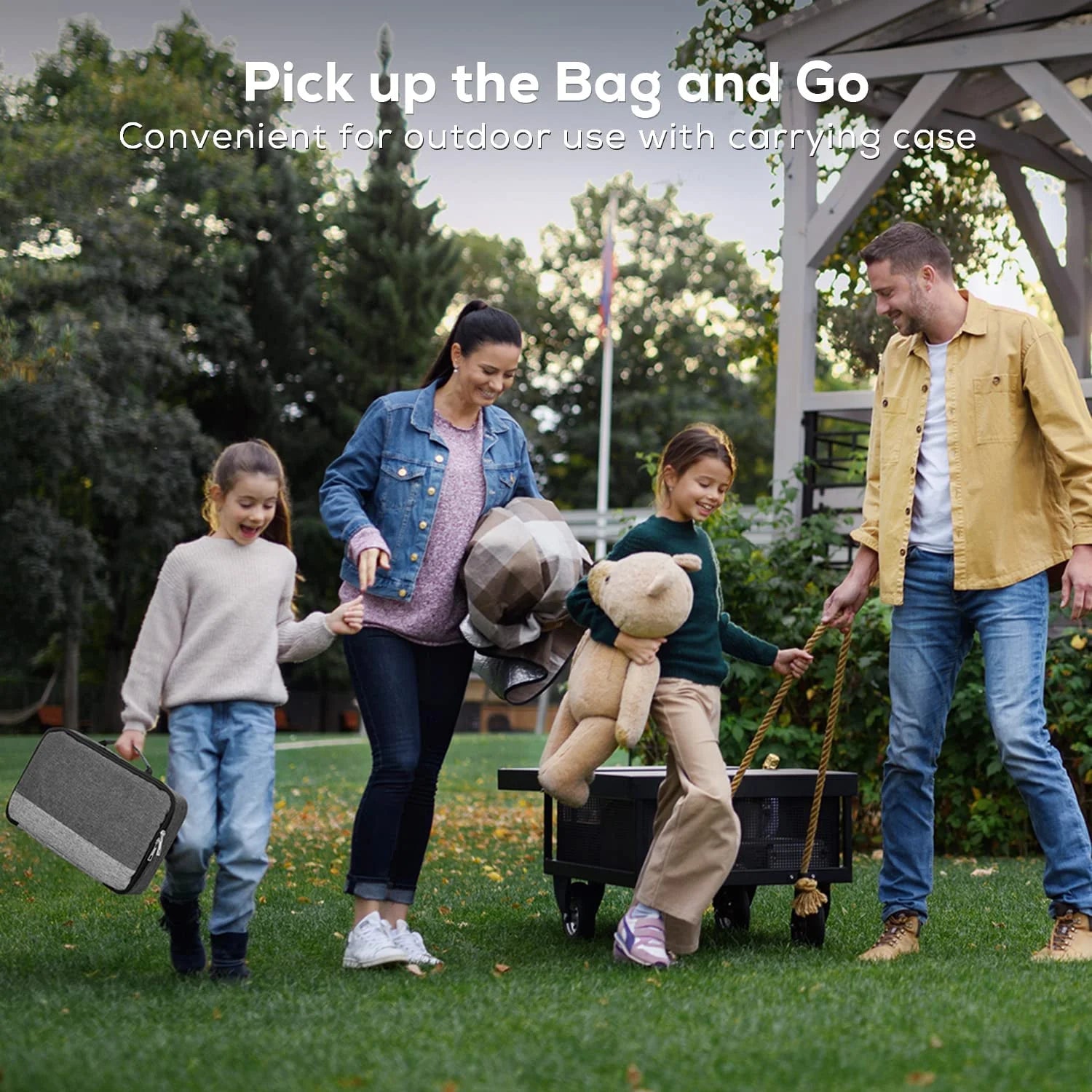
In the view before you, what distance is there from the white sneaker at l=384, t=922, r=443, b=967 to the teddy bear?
0.59m

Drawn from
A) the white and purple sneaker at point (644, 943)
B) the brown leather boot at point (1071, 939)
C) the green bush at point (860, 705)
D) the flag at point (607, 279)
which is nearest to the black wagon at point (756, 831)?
the white and purple sneaker at point (644, 943)

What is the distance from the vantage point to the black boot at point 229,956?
4.23 metres

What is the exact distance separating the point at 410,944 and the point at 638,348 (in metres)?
40.7

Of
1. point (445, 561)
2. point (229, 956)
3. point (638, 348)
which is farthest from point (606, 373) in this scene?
point (229, 956)

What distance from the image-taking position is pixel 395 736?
14.6 ft

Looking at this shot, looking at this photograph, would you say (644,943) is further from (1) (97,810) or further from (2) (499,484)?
(1) (97,810)

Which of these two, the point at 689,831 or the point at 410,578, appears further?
the point at 410,578

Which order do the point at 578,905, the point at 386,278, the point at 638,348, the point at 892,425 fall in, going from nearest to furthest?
the point at 892,425, the point at 578,905, the point at 386,278, the point at 638,348

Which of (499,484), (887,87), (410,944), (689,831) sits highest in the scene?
(887,87)

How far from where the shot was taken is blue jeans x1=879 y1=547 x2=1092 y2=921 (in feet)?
14.4

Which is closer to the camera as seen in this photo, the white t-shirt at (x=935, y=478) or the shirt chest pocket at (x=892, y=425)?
the white t-shirt at (x=935, y=478)

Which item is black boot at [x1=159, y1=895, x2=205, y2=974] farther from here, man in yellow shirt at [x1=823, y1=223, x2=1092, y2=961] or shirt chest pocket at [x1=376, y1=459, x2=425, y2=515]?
man in yellow shirt at [x1=823, y1=223, x2=1092, y2=961]

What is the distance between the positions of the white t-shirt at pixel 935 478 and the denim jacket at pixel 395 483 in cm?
129

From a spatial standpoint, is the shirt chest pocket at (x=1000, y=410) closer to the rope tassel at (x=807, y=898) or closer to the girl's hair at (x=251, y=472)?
the rope tassel at (x=807, y=898)
